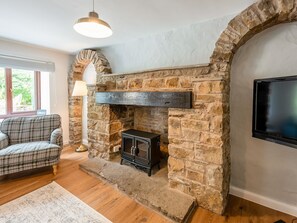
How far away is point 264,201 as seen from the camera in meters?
1.91

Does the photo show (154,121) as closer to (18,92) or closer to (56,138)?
(56,138)

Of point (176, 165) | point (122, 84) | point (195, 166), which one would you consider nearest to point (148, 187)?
point (176, 165)

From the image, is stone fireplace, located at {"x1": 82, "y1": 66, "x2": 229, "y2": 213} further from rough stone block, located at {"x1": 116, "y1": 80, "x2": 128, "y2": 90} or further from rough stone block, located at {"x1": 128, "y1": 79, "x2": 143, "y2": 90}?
rough stone block, located at {"x1": 116, "y1": 80, "x2": 128, "y2": 90}

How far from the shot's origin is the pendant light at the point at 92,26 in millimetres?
1287

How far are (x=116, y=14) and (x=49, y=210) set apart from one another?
7.84 ft

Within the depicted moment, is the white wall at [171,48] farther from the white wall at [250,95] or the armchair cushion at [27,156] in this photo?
A: the armchair cushion at [27,156]

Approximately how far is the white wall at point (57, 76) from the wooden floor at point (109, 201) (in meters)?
1.48

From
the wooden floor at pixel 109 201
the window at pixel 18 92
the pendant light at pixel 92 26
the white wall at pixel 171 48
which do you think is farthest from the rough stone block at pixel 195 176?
the window at pixel 18 92

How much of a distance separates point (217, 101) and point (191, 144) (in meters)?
0.57

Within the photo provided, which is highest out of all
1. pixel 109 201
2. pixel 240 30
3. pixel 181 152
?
pixel 240 30

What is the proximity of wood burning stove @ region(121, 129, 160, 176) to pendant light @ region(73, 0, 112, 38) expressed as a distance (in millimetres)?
1480

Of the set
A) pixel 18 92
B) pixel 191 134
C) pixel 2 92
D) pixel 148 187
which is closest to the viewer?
pixel 191 134

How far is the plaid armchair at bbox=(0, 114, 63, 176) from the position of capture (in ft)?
7.72

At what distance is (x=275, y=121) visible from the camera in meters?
1.61
